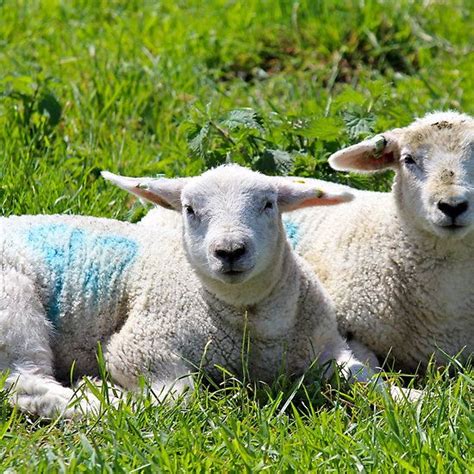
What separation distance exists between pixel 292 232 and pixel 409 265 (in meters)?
0.79

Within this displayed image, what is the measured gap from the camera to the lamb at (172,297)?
577 centimetres

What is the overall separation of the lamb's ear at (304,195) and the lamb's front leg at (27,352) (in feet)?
4.00

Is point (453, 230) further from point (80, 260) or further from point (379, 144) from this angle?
point (80, 260)

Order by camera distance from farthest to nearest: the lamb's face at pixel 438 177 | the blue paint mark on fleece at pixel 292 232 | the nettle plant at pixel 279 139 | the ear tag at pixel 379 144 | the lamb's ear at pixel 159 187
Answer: the nettle plant at pixel 279 139 → the blue paint mark on fleece at pixel 292 232 → the ear tag at pixel 379 144 → the lamb's ear at pixel 159 187 → the lamb's face at pixel 438 177

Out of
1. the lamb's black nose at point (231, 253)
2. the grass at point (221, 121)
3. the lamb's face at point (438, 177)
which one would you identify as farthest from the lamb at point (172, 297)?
the lamb's face at point (438, 177)

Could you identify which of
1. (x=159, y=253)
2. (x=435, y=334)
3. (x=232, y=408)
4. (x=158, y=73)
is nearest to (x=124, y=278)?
(x=159, y=253)

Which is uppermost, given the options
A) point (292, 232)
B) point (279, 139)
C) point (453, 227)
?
point (453, 227)

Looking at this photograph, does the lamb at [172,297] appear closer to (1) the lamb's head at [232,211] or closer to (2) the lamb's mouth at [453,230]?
(1) the lamb's head at [232,211]

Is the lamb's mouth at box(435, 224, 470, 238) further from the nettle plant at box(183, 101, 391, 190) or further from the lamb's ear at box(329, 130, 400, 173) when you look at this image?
the nettle plant at box(183, 101, 391, 190)

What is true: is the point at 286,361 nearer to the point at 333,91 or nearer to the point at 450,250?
the point at 450,250

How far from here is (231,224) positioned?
5.67 m

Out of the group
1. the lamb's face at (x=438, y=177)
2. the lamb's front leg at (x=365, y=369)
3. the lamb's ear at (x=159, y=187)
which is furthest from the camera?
the lamb's ear at (x=159, y=187)

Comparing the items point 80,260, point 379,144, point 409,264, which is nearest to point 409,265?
point 409,264

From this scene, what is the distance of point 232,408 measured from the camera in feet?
18.0
